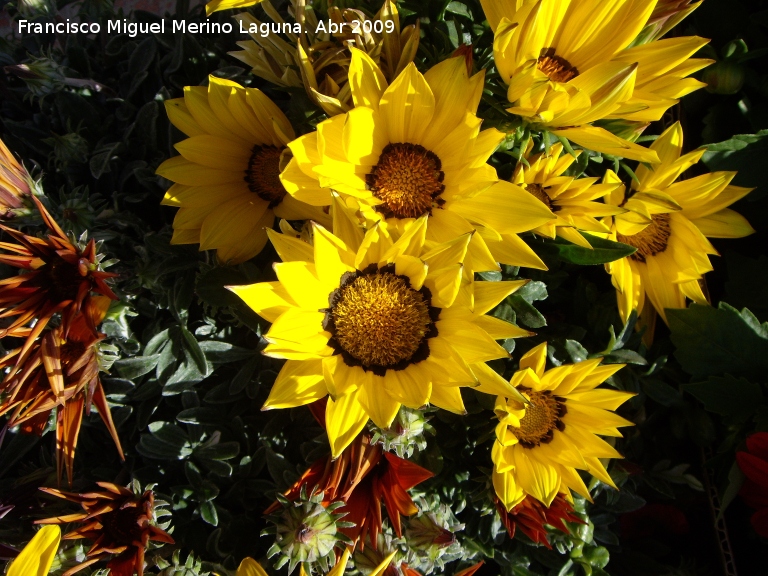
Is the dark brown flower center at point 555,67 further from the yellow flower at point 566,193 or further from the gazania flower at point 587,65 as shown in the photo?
the yellow flower at point 566,193

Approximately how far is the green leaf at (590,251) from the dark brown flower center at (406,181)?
0.84 feet

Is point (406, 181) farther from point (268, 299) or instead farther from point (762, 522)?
point (762, 522)

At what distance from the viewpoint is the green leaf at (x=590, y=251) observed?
3.18 feet

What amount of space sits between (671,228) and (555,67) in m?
0.44

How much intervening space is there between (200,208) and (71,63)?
1.88 feet

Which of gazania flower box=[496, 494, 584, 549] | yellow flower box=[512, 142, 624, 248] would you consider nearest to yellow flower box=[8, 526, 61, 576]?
gazania flower box=[496, 494, 584, 549]

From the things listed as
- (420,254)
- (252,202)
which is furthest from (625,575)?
(252,202)

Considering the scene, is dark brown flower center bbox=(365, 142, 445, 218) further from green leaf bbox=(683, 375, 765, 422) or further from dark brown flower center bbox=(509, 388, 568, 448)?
green leaf bbox=(683, 375, 765, 422)

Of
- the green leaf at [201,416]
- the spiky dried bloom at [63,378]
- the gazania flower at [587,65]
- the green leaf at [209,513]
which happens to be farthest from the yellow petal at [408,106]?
the green leaf at [209,513]

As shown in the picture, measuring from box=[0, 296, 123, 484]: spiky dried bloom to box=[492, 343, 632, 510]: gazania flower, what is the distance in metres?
0.61

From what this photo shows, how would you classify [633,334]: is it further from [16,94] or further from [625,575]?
[16,94]

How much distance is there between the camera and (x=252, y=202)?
1.04m

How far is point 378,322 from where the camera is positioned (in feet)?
2.98

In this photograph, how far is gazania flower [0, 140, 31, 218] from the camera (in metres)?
0.95
